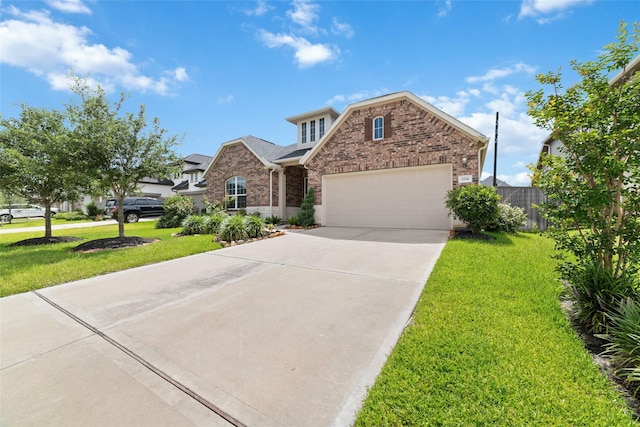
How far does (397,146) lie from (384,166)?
95 centimetres

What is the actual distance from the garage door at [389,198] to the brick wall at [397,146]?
358 mm

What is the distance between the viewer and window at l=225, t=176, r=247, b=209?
52.3 ft

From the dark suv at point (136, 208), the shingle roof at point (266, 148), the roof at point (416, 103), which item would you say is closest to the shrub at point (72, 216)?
the dark suv at point (136, 208)

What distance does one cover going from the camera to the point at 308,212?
12570 millimetres

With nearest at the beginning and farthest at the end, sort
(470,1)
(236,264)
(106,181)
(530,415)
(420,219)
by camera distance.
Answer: (530,415) → (236,264) → (470,1) → (106,181) → (420,219)

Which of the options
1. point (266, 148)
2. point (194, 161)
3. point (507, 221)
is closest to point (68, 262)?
point (266, 148)

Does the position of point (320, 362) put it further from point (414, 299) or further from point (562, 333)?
point (562, 333)

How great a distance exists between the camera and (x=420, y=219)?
10570 mm

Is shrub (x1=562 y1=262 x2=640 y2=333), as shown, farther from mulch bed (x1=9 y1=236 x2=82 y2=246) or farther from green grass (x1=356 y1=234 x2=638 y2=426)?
mulch bed (x1=9 y1=236 x2=82 y2=246)

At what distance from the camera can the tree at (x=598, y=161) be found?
287 cm

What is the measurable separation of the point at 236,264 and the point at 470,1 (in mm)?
9227

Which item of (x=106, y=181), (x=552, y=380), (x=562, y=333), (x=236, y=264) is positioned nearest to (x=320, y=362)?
(x=552, y=380)

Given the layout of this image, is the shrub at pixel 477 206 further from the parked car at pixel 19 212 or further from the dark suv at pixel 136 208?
the parked car at pixel 19 212

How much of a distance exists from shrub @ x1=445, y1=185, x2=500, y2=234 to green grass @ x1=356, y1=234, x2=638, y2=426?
456 centimetres
